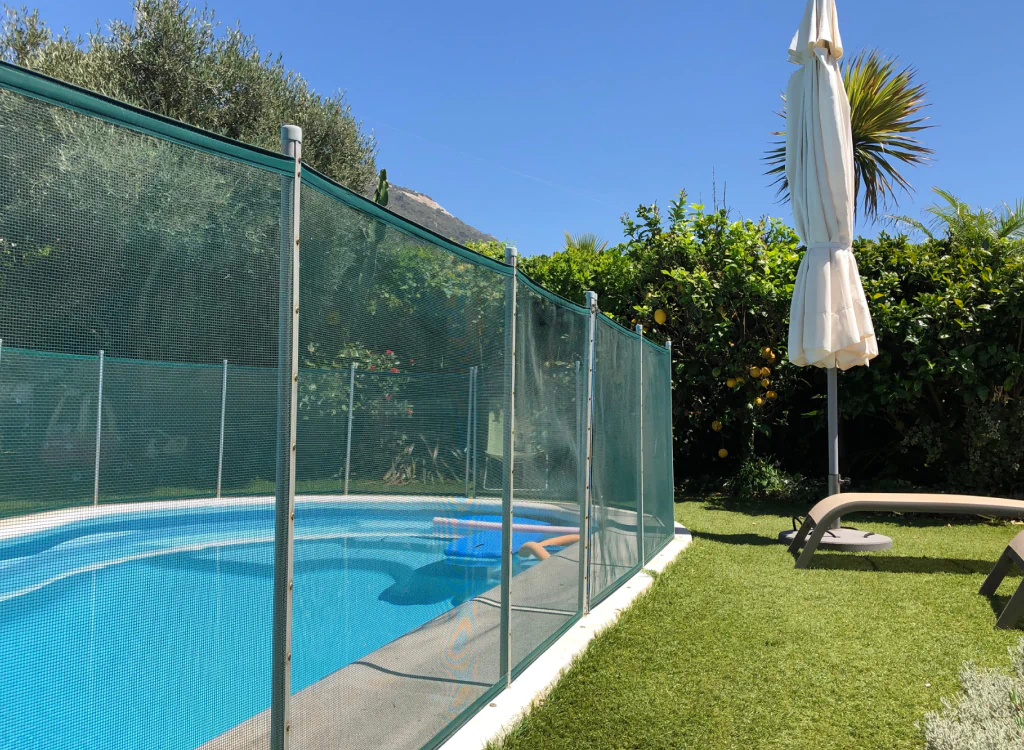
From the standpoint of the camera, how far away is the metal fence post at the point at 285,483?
72.8 inches

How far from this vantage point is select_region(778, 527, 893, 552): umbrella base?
6.49 meters

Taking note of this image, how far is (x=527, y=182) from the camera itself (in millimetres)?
→ 63906

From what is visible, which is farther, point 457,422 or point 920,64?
point 920,64

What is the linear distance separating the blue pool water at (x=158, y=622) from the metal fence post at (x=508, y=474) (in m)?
1.26

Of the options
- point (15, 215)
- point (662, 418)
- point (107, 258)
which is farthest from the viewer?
point (662, 418)

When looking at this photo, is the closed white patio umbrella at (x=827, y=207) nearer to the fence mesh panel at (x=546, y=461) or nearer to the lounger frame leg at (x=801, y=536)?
the lounger frame leg at (x=801, y=536)

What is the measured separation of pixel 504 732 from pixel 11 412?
233 centimetres

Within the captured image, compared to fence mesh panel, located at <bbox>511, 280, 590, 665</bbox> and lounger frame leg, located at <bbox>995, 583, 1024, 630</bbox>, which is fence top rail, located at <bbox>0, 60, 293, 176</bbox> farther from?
lounger frame leg, located at <bbox>995, 583, 1024, 630</bbox>

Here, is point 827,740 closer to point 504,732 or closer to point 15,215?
point 504,732

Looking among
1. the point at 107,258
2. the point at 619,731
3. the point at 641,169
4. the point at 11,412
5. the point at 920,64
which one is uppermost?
the point at 641,169

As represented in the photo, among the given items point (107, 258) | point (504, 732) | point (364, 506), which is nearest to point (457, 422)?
point (364, 506)

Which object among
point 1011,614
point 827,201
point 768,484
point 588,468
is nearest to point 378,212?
point 588,468

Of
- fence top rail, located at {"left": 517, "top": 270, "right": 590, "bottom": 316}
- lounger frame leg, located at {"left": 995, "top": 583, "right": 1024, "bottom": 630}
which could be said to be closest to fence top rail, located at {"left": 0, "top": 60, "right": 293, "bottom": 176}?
fence top rail, located at {"left": 517, "top": 270, "right": 590, "bottom": 316}

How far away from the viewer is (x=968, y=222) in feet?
30.6
